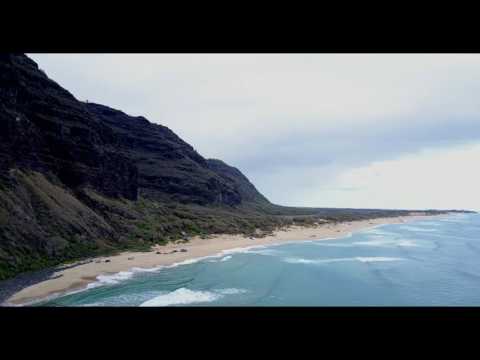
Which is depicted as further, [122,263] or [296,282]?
[122,263]

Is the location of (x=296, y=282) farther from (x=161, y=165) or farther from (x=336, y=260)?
(x=161, y=165)

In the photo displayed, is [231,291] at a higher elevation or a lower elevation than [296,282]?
higher

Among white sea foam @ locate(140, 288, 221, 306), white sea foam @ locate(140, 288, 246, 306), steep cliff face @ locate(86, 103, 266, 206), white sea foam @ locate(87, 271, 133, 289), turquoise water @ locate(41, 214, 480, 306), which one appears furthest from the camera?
steep cliff face @ locate(86, 103, 266, 206)

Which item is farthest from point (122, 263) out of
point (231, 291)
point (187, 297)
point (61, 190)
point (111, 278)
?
point (61, 190)

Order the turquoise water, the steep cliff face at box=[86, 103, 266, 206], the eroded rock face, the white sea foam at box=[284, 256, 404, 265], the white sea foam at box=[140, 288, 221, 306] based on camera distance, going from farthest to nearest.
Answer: the steep cliff face at box=[86, 103, 266, 206], the white sea foam at box=[284, 256, 404, 265], the eroded rock face, the turquoise water, the white sea foam at box=[140, 288, 221, 306]

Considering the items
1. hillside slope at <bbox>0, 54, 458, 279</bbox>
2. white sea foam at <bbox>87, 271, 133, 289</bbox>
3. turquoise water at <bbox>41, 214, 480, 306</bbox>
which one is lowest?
turquoise water at <bbox>41, 214, 480, 306</bbox>

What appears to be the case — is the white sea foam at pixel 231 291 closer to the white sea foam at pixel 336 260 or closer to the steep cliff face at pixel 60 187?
the steep cliff face at pixel 60 187

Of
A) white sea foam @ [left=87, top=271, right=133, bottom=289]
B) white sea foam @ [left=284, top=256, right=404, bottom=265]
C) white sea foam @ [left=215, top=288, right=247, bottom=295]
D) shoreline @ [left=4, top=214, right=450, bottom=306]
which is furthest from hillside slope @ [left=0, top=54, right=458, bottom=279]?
white sea foam @ [left=284, top=256, right=404, bottom=265]

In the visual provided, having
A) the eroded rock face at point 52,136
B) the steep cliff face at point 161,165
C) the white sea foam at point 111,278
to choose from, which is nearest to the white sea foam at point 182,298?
the white sea foam at point 111,278

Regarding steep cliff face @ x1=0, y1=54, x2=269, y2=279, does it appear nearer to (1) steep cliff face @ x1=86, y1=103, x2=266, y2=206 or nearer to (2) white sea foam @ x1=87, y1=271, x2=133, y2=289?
(2) white sea foam @ x1=87, y1=271, x2=133, y2=289
